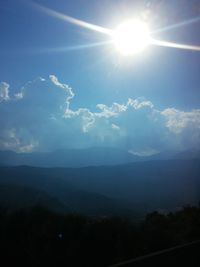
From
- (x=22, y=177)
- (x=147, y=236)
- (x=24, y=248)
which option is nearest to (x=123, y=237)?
(x=147, y=236)

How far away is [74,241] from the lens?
45.1 ft

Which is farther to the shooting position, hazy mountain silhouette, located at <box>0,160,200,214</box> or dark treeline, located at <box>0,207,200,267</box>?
hazy mountain silhouette, located at <box>0,160,200,214</box>

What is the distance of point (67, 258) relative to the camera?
40.6ft

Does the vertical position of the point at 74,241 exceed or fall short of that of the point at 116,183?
it falls short

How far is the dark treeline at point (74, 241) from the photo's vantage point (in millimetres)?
12148

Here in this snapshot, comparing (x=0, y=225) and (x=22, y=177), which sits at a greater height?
(x=22, y=177)

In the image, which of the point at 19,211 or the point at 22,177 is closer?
the point at 19,211

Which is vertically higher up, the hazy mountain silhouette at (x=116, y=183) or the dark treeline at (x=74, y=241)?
the hazy mountain silhouette at (x=116, y=183)

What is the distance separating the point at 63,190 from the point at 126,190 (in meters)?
30.1

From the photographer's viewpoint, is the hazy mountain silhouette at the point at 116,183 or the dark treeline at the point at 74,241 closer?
the dark treeline at the point at 74,241

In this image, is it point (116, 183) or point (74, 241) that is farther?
point (116, 183)

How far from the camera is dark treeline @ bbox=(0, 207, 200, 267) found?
12148mm

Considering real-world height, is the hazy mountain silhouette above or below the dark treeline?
above

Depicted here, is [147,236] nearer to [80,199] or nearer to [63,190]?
[80,199]
